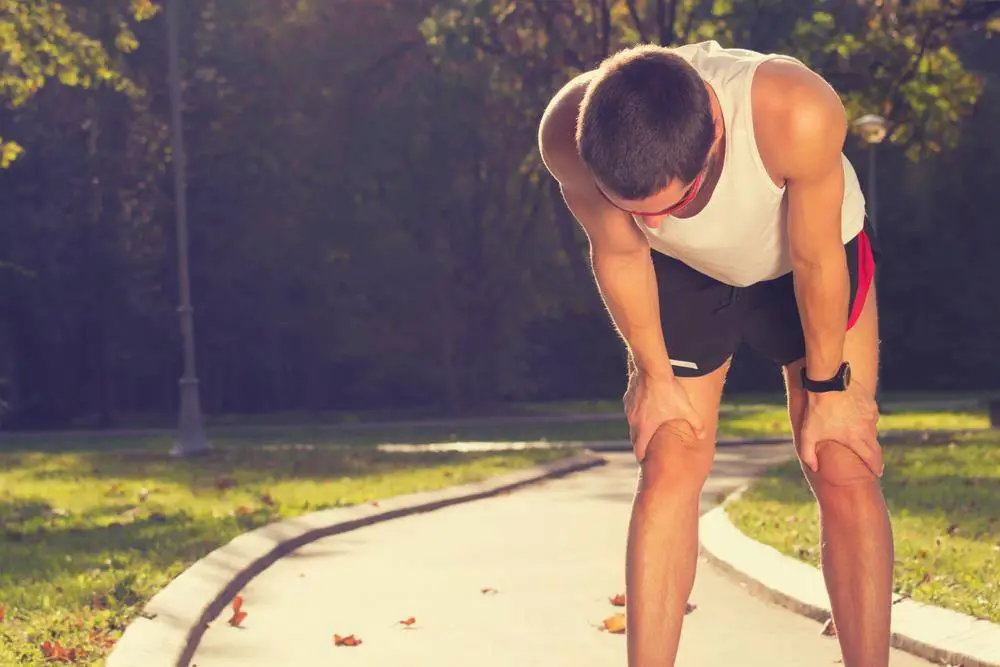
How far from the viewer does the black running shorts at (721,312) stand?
4504mm

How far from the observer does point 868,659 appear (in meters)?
4.34

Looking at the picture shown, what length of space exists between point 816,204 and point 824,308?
1.01ft

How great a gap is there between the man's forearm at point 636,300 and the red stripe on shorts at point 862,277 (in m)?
0.52

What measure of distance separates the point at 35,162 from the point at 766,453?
1723 cm

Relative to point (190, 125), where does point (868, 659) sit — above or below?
below

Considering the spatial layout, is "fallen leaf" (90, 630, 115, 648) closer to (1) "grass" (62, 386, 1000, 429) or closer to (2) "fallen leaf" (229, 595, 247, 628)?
(2) "fallen leaf" (229, 595, 247, 628)

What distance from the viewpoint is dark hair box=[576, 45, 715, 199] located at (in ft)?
11.7

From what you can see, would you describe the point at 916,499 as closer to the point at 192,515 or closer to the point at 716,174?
the point at 192,515

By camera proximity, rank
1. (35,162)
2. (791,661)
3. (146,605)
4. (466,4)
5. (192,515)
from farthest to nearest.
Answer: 1. (35,162)
2. (466,4)
3. (192,515)
4. (146,605)
5. (791,661)

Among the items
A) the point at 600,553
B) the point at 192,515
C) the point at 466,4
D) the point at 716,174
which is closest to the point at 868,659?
the point at 716,174

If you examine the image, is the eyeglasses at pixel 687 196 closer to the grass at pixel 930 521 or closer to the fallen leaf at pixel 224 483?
the grass at pixel 930 521

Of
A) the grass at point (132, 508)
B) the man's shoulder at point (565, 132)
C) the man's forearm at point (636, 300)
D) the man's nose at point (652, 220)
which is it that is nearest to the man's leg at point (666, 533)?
the man's forearm at point (636, 300)

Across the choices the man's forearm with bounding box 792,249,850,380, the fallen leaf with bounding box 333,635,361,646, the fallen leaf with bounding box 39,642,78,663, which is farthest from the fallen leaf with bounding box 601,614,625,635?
the man's forearm with bounding box 792,249,850,380

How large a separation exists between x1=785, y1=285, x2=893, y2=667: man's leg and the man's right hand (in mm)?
334
